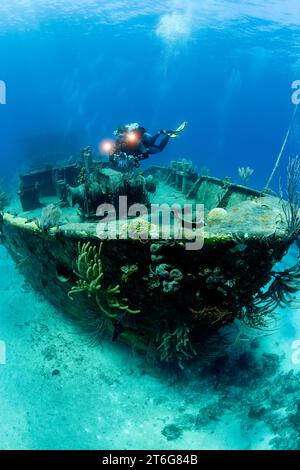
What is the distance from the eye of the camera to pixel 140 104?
397 feet

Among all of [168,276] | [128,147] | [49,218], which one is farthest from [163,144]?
[168,276]

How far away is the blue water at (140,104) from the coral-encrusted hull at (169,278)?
129 centimetres

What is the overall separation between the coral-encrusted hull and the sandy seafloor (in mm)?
1032

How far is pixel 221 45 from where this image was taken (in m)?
42.2

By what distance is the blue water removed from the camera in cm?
557

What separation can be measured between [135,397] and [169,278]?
3216 millimetres

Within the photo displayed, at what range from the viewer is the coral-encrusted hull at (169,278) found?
13.9ft

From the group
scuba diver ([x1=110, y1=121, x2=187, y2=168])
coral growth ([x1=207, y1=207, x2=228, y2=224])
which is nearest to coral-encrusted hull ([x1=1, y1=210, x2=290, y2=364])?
coral growth ([x1=207, y1=207, x2=228, y2=224])

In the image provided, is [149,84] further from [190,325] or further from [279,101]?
[190,325]

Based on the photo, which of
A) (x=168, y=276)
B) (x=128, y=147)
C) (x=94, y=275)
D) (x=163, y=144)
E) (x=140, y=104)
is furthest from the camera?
(x=140, y=104)

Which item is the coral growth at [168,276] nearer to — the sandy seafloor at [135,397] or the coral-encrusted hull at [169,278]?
the coral-encrusted hull at [169,278]

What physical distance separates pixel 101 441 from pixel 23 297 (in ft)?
15.7

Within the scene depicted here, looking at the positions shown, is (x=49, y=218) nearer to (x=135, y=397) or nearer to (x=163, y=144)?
(x=135, y=397)

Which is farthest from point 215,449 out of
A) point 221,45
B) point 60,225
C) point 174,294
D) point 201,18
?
point 221,45
